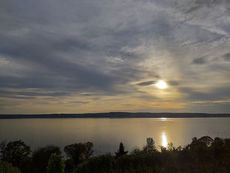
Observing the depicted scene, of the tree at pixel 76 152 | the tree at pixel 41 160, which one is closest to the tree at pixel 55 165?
the tree at pixel 41 160

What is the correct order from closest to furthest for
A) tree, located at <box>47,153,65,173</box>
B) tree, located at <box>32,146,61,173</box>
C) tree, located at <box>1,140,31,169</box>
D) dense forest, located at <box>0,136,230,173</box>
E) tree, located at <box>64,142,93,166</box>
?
dense forest, located at <box>0,136,230,173</box>, tree, located at <box>47,153,65,173</box>, tree, located at <box>1,140,31,169</box>, tree, located at <box>32,146,61,173</box>, tree, located at <box>64,142,93,166</box>

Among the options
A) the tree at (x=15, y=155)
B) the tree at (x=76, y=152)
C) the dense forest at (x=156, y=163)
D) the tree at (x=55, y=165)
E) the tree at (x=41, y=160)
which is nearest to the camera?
the dense forest at (x=156, y=163)

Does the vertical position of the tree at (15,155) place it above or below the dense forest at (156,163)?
below

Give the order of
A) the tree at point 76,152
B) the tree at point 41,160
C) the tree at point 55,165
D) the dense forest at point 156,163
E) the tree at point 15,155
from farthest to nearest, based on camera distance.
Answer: the tree at point 76,152 < the tree at point 41,160 < the tree at point 15,155 < the tree at point 55,165 < the dense forest at point 156,163

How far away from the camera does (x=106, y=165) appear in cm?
2478

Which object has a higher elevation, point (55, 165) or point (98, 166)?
point (55, 165)

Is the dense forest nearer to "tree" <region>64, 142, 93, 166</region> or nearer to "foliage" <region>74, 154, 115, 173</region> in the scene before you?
"foliage" <region>74, 154, 115, 173</region>

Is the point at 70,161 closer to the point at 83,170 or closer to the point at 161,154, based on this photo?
the point at 83,170

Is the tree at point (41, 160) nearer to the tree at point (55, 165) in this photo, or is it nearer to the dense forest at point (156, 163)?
the dense forest at point (156, 163)

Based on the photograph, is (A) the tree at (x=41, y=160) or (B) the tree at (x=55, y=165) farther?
(A) the tree at (x=41, y=160)

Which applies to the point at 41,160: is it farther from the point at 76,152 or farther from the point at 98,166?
the point at 98,166

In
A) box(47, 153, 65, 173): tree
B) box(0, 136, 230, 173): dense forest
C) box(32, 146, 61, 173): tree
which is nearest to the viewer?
box(0, 136, 230, 173): dense forest

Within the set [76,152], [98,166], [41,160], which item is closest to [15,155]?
[41,160]

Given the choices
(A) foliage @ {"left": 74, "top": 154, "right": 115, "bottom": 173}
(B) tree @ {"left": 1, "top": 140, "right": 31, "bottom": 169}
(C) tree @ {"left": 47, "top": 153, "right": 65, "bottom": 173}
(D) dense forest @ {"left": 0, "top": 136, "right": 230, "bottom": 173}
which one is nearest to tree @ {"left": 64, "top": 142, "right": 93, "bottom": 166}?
(B) tree @ {"left": 1, "top": 140, "right": 31, "bottom": 169}
